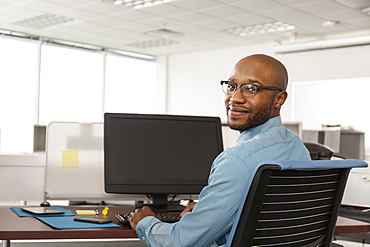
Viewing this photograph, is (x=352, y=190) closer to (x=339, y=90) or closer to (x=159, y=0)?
(x=159, y=0)

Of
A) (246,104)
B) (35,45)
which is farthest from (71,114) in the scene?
(246,104)

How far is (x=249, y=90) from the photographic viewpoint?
1.56 metres

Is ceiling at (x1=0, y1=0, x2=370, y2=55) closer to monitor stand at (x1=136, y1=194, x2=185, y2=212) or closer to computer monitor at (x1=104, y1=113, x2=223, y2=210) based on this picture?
computer monitor at (x1=104, y1=113, x2=223, y2=210)

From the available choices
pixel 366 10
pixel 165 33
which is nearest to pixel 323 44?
pixel 366 10

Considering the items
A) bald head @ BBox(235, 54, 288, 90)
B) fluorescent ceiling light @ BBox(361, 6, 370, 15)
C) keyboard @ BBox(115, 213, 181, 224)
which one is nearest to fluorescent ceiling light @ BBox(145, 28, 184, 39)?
fluorescent ceiling light @ BBox(361, 6, 370, 15)

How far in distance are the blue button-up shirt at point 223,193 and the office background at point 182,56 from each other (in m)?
5.36

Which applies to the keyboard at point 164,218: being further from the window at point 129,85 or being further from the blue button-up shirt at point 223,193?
the window at point 129,85

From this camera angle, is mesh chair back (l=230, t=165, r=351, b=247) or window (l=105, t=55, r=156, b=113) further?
window (l=105, t=55, r=156, b=113)

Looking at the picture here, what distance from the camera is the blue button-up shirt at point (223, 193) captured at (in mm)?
1385

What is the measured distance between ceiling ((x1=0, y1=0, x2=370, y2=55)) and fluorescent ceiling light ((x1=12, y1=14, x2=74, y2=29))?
0.20ft

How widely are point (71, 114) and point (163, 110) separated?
2.16m

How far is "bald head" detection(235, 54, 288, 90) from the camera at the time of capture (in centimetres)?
156

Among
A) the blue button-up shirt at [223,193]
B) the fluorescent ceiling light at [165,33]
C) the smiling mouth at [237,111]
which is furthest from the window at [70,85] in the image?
the blue button-up shirt at [223,193]

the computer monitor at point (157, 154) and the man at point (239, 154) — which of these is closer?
the man at point (239, 154)
